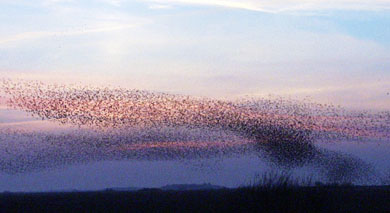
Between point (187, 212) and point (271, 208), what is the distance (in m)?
8.22

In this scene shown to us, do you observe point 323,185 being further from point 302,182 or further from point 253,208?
point 253,208

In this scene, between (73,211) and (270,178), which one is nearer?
(270,178)

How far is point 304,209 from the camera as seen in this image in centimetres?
3069

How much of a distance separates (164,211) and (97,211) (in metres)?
4.33

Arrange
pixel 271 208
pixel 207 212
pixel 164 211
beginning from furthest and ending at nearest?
pixel 164 211, pixel 207 212, pixel 271 208

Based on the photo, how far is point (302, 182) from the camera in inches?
1265

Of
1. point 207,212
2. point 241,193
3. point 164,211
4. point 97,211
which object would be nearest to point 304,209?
point 241,193

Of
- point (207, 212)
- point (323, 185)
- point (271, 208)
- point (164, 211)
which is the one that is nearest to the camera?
point (271, 208)

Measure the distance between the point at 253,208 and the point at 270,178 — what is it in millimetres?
1636

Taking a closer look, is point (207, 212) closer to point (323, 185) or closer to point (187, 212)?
point (187, 212)

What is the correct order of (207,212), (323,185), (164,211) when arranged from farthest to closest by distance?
1. (164,211)
2. (207,212)
3. (323,185)

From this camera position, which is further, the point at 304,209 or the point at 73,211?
the point at 73,211

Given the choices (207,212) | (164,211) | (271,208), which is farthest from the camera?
(164,211)

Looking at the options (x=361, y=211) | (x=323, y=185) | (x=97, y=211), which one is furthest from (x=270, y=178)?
(x=97, y=211)
